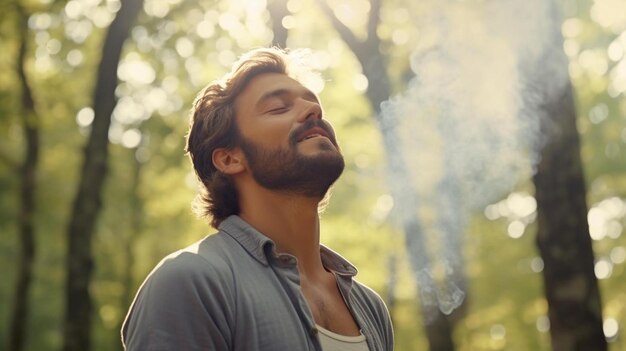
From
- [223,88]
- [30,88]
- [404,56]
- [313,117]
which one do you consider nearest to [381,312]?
[313,117]

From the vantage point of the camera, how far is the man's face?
3594 mm

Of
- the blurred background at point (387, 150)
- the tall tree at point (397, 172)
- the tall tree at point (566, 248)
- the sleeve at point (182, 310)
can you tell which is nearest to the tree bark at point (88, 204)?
the blurred background at point (387, 150)

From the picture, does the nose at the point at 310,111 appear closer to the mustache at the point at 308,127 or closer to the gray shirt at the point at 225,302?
the mustache at the point at 308,127

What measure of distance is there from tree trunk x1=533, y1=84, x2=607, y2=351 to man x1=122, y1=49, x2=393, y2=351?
138 inches

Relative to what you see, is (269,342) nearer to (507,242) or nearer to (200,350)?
(200,350)

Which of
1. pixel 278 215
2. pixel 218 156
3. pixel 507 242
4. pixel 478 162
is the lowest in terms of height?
pixel 507 242

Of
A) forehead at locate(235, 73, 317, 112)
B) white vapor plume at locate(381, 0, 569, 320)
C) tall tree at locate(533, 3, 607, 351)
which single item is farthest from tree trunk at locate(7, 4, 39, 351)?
forehead at locate(235, 73, 317, 112)

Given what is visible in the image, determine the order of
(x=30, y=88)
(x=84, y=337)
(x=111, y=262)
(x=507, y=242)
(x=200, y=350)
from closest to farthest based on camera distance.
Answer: (x=200, y=350), (x=84, y=337), (x=30, y=88), (x=507, y=242), (x=111, y=262)

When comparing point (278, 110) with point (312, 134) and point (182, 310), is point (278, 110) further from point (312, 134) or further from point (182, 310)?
point (182, 310)

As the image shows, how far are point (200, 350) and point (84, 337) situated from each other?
10216 mm

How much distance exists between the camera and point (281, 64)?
4000 millimetres

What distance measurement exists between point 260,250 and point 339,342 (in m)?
0.40

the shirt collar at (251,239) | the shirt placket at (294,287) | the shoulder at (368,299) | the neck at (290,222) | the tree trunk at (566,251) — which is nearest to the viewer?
the shirt placket at (294,287)

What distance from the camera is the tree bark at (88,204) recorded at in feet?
40.9
